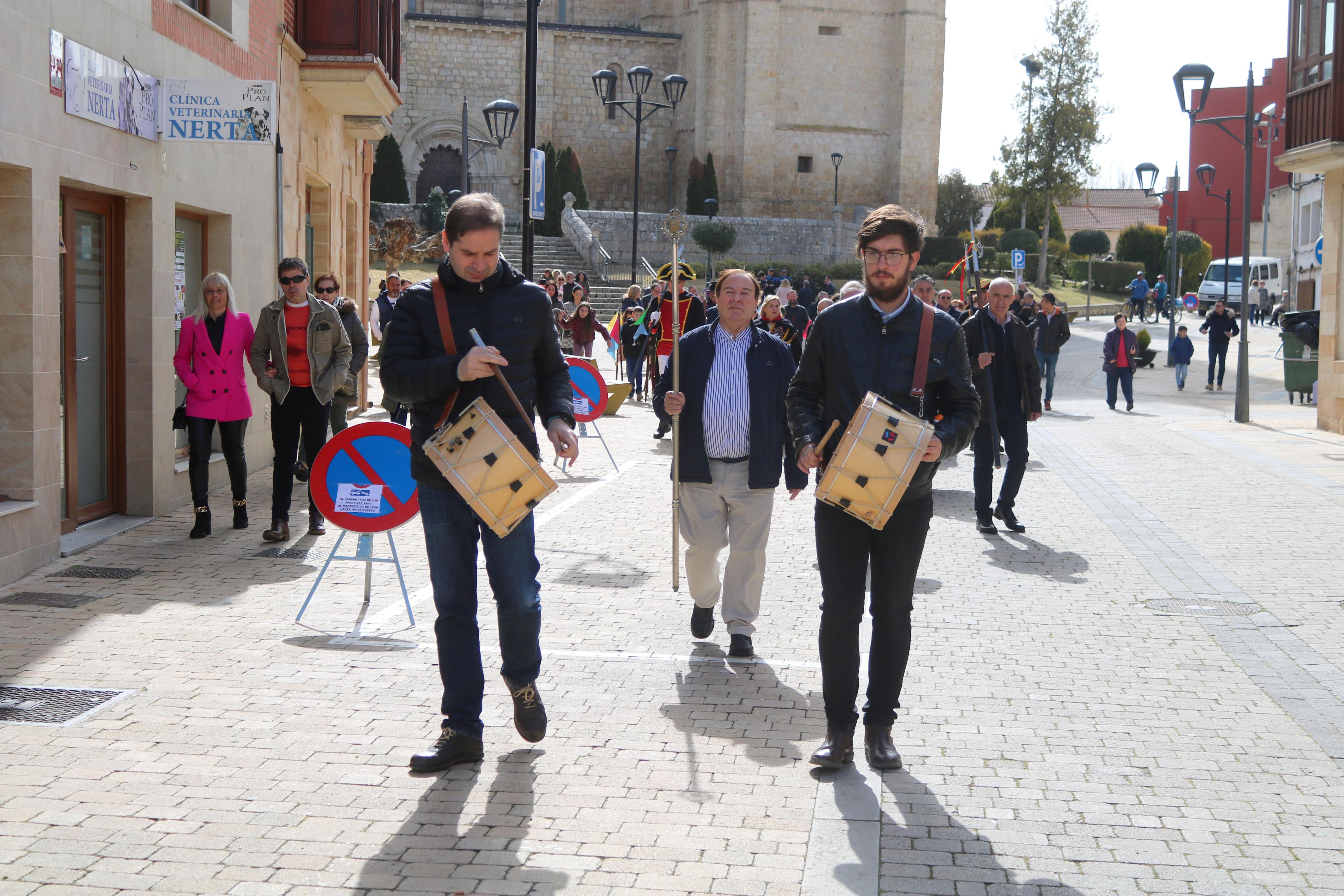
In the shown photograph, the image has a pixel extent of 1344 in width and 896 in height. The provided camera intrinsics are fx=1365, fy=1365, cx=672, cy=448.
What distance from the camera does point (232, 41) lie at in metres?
12.6

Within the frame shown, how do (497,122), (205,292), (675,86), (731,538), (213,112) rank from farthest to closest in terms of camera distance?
(675,86) → (497,122) → (213,112) → (205,292) → (731,538)

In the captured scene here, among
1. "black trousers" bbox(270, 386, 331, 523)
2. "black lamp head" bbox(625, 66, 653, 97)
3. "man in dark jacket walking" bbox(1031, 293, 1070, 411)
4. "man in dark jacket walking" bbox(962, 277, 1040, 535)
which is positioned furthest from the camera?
"black lamp head" bbox(625, 66, 653, 97)

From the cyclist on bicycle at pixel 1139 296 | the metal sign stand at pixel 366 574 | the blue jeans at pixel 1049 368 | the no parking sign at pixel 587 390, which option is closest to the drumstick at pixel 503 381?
the metal sign stand at pixel 366 574

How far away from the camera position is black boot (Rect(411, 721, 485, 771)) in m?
4.80

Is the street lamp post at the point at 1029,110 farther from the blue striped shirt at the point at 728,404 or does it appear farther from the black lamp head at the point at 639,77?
the blue striped shirt at the point at 728,404

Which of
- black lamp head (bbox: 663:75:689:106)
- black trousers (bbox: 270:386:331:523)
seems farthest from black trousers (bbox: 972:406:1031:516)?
black lamp head (bbox: 663:75:689:106)

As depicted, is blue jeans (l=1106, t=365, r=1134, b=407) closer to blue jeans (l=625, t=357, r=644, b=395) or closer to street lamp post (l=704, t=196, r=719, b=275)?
blue jeans (l=625, t=357, r=644, b=395)

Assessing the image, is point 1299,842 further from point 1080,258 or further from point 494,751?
point 1080,258

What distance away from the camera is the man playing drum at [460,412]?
4754 mm

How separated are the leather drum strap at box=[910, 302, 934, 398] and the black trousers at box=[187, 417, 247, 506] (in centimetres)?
625

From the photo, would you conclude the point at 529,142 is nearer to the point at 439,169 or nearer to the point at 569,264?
the point at 569,264

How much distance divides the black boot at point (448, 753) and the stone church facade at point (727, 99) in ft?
162

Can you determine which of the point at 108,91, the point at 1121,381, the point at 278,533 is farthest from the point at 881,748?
the point at 1121,381

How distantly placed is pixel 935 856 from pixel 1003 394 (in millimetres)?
7356
